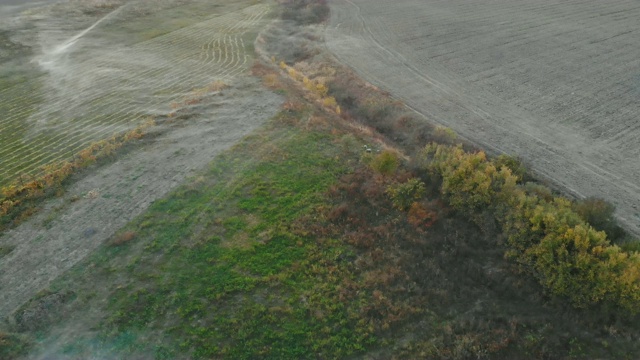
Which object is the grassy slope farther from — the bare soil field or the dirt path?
the bare soil field

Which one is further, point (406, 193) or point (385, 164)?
point (385, 164)

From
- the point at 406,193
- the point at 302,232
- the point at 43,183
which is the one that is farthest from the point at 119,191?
the point at 406,193

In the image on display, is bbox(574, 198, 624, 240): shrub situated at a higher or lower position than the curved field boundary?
lower

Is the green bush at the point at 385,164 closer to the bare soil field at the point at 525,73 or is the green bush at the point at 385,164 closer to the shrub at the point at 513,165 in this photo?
the shrub at the point at 513,165

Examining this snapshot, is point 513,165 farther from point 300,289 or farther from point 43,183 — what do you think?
point 43,183

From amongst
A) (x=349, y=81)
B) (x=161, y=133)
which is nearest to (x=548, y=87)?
(x=349, y=81)

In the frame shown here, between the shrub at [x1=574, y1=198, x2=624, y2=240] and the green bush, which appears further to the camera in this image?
the green bush

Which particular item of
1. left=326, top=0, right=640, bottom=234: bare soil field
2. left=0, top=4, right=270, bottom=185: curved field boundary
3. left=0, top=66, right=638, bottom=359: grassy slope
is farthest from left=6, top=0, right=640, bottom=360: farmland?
left=326, top=0, right=640, bottom=234: bare soil field
